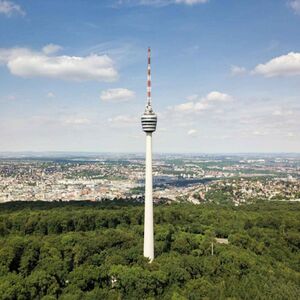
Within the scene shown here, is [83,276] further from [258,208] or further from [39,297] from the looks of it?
[258,208]

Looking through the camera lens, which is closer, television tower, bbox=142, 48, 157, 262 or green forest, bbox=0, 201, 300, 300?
green forest, bbox=0, 201, 300, 300

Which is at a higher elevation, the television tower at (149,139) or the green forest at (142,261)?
the television tower at (149,139)

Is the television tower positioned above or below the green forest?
above

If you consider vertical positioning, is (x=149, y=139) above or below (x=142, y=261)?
above

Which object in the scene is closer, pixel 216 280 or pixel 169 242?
pixel 216 280

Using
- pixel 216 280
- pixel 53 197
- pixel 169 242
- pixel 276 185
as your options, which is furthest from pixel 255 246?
pixel 276 185

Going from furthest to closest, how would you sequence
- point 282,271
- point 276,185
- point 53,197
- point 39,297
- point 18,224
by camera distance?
point 276,185
point 53,197
point 18,224
point 282,271
point 39,297

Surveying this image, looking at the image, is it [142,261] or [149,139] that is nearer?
[142,261]

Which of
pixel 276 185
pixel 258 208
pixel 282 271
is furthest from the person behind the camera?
pixel 276 185
